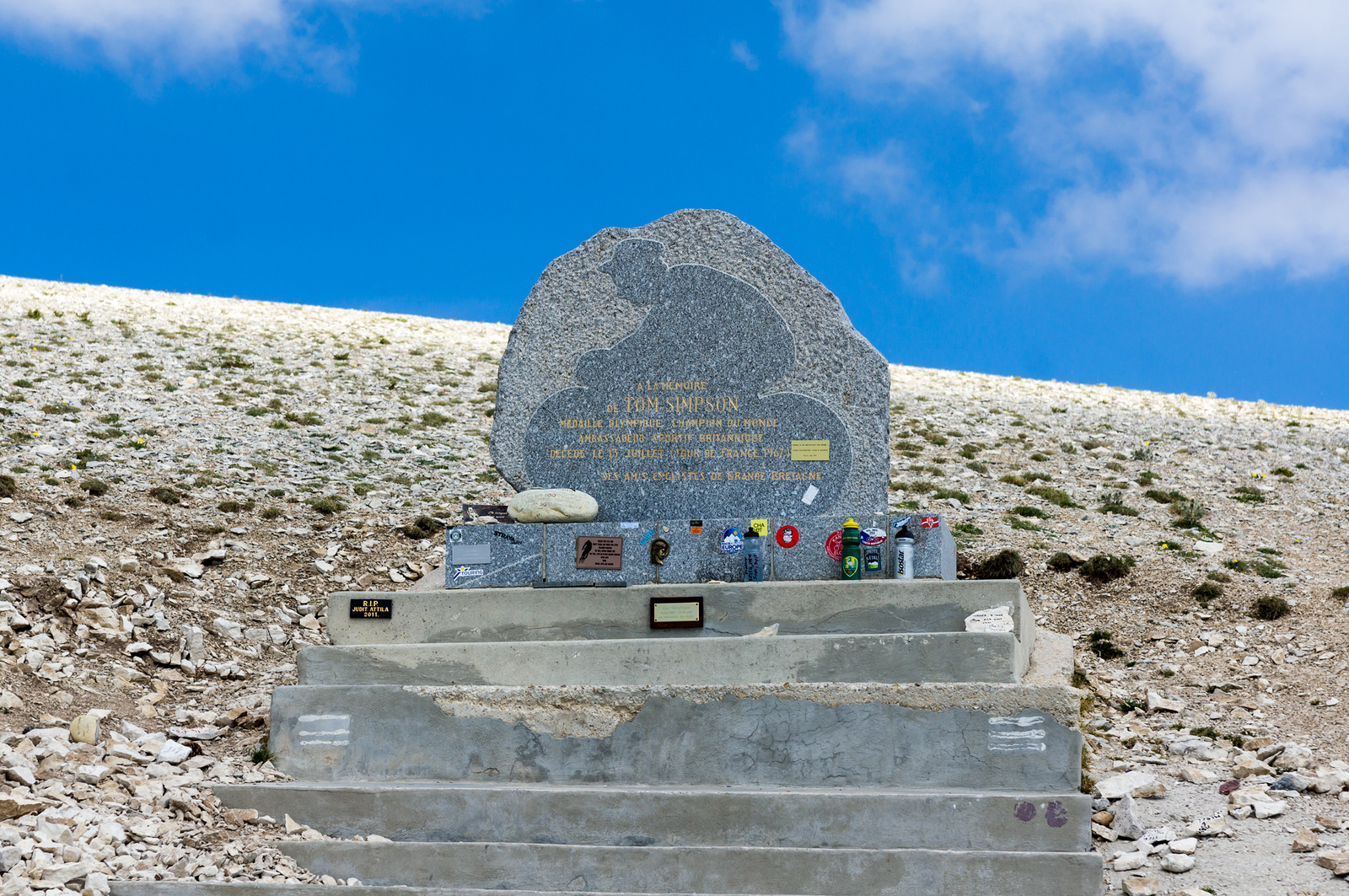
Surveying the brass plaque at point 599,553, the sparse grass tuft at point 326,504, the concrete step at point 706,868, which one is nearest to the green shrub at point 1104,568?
the brass plaque at point 599,553

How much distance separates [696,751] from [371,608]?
9.82ft

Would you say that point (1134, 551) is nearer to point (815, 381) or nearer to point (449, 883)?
point (815, 381)

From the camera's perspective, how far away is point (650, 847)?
5.86 m

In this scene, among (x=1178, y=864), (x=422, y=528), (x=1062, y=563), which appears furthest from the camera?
(x=422, y=528)

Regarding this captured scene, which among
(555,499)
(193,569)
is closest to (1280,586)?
(555,499)

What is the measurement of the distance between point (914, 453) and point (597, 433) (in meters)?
8.98

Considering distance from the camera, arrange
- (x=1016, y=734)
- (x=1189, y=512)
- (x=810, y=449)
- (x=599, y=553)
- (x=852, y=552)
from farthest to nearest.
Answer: (x=1189, y=512) → (x=810, y=449) → (x=599, y=553) → (x=852, y=552) → (x=1016, y=734)

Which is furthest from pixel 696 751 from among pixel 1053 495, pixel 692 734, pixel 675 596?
pixel 1053 495

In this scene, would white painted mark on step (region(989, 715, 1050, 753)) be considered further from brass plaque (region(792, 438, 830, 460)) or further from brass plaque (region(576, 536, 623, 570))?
brass plaque (region(576, 536, 623, 570))

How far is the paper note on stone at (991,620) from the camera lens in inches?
293

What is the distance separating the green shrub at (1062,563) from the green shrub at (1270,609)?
187cm

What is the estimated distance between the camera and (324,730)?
7043 millimetres

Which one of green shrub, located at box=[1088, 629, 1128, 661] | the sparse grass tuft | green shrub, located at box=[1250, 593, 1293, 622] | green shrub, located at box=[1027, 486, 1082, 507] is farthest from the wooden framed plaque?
green shrub, located at box=[1027, 486, 1082, 507]

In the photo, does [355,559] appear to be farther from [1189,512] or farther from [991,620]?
[1189,512]
